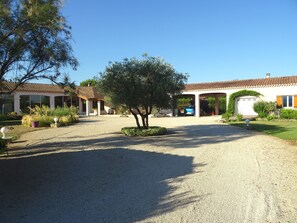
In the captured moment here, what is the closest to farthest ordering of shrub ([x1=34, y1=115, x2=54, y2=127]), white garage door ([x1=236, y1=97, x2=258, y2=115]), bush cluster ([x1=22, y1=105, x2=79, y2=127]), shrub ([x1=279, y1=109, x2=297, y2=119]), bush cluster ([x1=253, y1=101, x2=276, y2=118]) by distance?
shrub ([x1=34, y1=115, x2=54, y2=127]) → bush cluster ([x1=22, y1=105, x2=79, y2=127]) → shrub ([x1=279, y1=109, x2=297, y2=119]) → bush cluster ([x1=253, y1=101, x2=276, y2=118]) → white garage door ([x1=236, y1=97, x2=258, y2=115])

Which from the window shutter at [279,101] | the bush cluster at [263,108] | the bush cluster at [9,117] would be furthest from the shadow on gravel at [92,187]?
the window shutter at [279,101]

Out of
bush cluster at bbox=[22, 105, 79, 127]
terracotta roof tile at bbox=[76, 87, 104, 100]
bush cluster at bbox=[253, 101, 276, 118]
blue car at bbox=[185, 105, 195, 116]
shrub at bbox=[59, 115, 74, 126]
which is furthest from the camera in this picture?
terracotta roof tile at bbox=[76, 87, 104, 100]

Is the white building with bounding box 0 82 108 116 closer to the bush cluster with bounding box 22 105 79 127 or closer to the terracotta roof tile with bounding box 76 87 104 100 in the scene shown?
the terracotta roof tile with bounding box 76 87 104 100

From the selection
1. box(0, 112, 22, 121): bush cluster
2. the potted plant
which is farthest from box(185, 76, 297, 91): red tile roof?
the potted plant

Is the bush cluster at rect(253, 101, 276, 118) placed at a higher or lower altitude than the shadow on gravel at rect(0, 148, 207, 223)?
higher

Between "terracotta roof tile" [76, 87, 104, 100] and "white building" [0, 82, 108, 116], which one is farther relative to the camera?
"terracotta roof tile" [76, 87, 104, 100]

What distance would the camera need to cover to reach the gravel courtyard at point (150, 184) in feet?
15.6

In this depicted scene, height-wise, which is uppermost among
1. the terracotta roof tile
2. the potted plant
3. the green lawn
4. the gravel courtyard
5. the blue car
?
the terracotta roof tile

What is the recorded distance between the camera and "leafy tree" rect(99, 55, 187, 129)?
15352mm

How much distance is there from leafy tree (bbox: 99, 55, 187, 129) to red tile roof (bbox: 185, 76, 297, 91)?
53.9 feet

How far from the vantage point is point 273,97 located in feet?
94.9

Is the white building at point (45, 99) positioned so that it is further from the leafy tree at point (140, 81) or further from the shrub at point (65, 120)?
the leafy tree at point (140, 81)

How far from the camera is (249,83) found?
31.3m

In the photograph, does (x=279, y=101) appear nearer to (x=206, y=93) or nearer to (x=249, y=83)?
(x=249, y=83)
